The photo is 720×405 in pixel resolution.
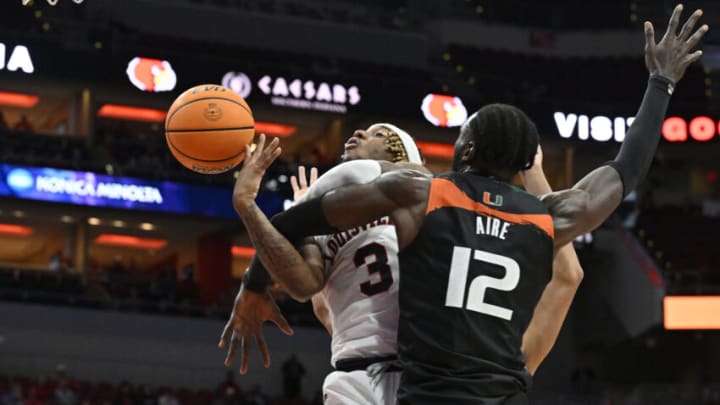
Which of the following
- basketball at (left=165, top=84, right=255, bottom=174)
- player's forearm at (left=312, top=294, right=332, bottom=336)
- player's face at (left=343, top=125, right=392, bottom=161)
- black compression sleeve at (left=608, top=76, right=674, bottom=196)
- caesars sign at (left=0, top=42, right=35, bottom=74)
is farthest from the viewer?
caesars sign at (left=0, top=42, right=35, bottom=74)

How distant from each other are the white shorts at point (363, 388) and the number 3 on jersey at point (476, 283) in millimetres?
893

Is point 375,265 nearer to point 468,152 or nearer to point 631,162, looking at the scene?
point 468,152

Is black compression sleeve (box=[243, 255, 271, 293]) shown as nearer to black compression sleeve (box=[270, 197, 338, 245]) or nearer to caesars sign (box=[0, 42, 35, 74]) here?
black compression sleeve (box=[270, 197, 338, 245])

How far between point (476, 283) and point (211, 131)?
2.02 metres

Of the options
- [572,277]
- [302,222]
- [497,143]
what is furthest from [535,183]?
[302,222]

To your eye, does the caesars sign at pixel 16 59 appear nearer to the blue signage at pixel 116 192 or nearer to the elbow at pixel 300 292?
the blue signage at pixel 116 192

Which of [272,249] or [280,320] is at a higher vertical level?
[272,249]

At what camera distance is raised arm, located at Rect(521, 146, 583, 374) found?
6.34 metres

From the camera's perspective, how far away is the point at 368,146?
6117mm

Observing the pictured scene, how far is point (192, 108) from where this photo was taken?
6445mm

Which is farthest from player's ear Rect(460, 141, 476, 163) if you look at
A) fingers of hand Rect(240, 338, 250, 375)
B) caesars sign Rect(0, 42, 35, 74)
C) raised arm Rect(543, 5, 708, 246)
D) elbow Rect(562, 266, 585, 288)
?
caesars sign Rect(0, 42, 35, 74)

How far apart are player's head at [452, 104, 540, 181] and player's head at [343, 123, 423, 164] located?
1107 millimetres

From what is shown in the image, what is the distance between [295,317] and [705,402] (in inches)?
386

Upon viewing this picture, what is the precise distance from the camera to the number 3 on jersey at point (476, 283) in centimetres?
478
